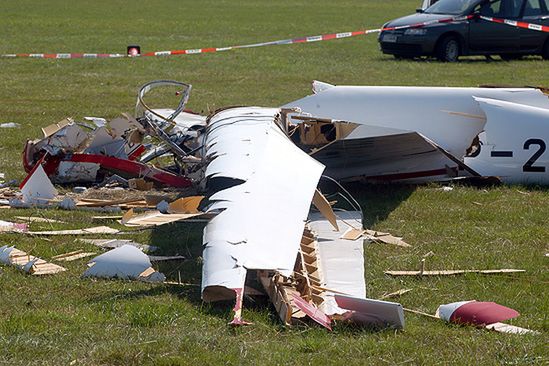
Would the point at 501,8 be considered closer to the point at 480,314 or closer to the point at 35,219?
the point at 35,219

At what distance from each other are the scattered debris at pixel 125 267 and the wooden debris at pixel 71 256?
459 millimetres

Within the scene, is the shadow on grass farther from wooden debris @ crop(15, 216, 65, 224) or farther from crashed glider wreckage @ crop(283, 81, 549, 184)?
wooden debris @ crop(15, 216, 65, 224)

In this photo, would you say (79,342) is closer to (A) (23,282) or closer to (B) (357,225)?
(A) (23,282)

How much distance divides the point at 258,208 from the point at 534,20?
1916 centimetres

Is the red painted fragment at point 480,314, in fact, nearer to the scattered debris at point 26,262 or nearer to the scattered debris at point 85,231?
the scattered debris at point 26,262

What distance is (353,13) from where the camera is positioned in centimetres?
4506

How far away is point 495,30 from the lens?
2320cm

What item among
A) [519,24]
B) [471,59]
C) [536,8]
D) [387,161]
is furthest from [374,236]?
[471,59]

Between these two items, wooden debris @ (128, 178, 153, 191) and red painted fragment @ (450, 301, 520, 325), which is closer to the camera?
red painted fragment @ (450, 301, 520, 325)

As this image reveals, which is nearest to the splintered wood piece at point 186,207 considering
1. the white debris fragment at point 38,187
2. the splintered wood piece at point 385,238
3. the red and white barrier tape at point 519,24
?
the splintered wood piece at point 385,238

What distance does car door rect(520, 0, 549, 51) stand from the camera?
2341 cm

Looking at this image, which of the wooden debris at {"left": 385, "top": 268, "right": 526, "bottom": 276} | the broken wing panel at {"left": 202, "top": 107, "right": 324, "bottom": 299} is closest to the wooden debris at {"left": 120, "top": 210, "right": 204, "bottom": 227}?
the broken wing panel at {"left": 202, "top": 107, "right": 324, "bottom": 299}

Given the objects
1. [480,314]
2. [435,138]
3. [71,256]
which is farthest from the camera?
[435,138]

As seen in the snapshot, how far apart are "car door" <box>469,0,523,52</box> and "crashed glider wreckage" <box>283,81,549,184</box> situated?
13.8m
